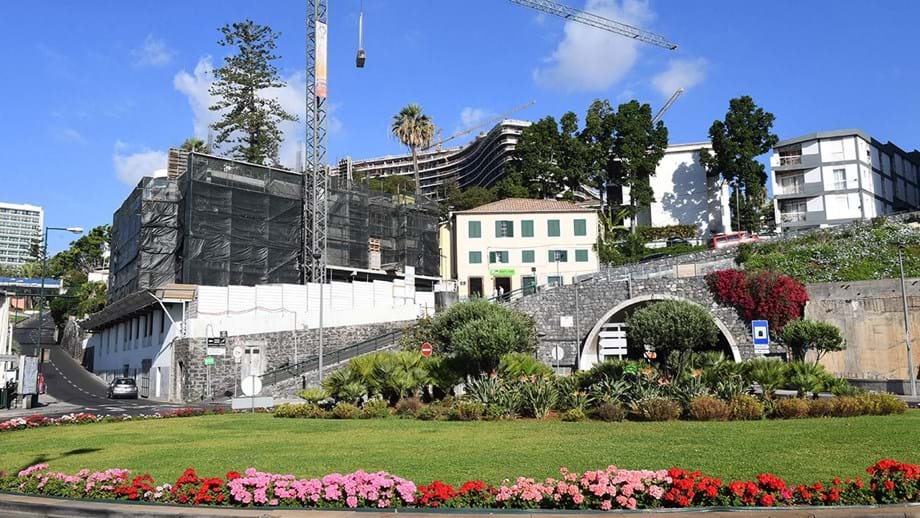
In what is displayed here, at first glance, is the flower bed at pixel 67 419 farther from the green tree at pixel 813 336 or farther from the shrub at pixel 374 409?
the green tree at pixel 813 336

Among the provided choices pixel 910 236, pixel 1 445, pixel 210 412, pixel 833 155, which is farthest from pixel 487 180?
pixel 1 445

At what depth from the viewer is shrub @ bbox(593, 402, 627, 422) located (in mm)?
18859

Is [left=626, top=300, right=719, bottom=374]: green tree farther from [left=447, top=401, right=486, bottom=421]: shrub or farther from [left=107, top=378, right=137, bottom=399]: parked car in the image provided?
[left=107, top=378, right=137, bottom=399]: parked car

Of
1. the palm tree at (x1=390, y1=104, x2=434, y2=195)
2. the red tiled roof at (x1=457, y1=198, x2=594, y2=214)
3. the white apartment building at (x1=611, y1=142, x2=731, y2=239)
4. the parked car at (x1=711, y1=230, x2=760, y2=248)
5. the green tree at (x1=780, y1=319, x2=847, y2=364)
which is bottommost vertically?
the green tree at (x1=780, y1=319, x2=847, y2=364)

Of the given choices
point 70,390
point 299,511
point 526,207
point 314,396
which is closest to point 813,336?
point 314,396

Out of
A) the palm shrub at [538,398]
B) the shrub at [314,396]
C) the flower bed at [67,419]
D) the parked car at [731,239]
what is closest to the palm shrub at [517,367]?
the palm shrub at [538,398]

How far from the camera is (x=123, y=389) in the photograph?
44750 mm

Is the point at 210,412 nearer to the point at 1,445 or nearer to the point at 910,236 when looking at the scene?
the point at 1,445

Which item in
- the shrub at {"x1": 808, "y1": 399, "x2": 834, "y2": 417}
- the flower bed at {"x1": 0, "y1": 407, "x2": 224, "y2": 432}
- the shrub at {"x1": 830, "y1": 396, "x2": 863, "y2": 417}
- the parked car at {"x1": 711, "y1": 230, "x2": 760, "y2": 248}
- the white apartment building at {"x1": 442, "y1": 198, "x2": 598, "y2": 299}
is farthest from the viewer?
the white apartment building at {"x1": 442, "y1": 198, "x2": 598, "y2": 299}

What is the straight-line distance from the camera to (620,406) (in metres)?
19.5

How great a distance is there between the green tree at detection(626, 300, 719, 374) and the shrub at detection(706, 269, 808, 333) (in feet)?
53.3

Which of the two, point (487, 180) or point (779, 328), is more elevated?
point (487, 180)

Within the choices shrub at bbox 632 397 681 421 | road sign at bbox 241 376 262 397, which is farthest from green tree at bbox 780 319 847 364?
road sign at bbox 241 376 262 397

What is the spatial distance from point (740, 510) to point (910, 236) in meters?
50.0
